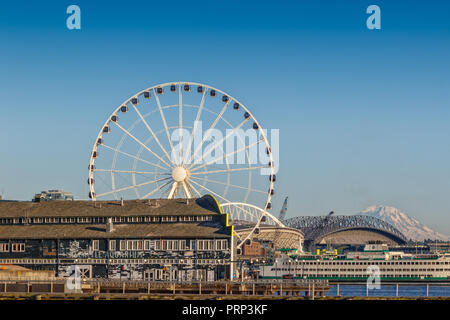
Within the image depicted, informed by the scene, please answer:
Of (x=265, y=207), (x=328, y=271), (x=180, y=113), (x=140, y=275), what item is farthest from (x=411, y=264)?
(x=140, y=275)

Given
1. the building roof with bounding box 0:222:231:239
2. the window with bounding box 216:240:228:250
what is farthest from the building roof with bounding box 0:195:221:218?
the window with bounding box 216:240:228:250

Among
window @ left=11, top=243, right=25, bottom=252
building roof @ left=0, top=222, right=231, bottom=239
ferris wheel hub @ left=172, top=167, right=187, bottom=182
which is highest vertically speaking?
ferris wheel hub @ left=172, top=167, right=187, bottom=182

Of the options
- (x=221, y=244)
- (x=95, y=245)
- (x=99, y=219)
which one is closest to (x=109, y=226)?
(x=95, y=245)

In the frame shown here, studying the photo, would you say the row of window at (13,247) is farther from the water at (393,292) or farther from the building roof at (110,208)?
the water at (393,292)

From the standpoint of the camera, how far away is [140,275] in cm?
9375

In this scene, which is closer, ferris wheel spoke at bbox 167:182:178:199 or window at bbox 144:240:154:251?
window at bbox 144:240:154:251

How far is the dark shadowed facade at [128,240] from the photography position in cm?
9212

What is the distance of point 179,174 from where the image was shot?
108 m

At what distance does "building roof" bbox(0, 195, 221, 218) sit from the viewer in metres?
97.2

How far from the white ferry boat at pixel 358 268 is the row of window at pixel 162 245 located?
59.9m

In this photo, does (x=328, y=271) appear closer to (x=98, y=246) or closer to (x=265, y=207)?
(x=265, y=207)

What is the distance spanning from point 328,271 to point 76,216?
67.7 metres

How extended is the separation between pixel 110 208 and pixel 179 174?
37.5 ft

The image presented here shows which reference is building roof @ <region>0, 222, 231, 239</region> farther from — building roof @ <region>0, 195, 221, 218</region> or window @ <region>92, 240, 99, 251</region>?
building roof @ <region>0, 195, 221, 218</region>
